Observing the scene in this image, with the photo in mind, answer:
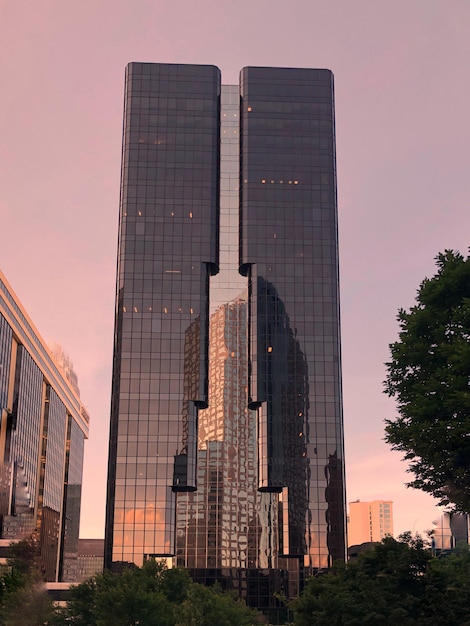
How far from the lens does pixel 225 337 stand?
626 feet

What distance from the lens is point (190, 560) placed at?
175 meters

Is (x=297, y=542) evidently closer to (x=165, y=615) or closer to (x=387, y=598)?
(x=165, y=615)

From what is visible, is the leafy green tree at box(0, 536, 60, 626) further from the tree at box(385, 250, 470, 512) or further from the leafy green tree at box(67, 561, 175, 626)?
the tree at box(385, 250, 470, 512)

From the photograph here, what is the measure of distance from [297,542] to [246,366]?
140 ft

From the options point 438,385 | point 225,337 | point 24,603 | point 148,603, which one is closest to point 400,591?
point 438,385

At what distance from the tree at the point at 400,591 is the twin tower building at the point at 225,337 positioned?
10167 cm

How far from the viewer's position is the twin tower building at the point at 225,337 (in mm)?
170625

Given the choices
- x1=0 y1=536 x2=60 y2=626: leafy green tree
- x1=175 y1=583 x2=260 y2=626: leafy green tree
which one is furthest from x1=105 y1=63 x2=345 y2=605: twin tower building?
x1=175 y1=583 x2=260 y2=626: leafy green tree

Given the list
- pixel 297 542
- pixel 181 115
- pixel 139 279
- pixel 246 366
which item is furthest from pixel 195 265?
pixel 297 542

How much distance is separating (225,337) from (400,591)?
420 ft

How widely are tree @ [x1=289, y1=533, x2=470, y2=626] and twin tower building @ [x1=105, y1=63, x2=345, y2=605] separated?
101670mm

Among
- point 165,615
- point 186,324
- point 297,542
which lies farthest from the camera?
point 186,324

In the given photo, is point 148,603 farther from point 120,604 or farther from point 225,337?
point 225,337

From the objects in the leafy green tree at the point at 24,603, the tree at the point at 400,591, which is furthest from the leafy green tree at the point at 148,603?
the tree at the point at 400,591
